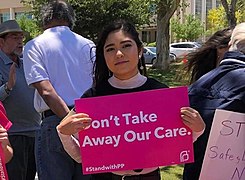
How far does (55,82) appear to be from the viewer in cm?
291

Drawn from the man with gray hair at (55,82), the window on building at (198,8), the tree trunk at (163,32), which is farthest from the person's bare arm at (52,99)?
the window on building at (198,8)

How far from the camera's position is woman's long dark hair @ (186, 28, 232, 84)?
261cm

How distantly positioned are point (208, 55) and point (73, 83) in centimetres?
89

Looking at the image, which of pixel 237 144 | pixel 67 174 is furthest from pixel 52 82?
pixel 237 144

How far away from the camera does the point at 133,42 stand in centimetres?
222

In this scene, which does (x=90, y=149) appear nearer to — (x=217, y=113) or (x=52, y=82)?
(x=217, y=113)

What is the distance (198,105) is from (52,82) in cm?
116

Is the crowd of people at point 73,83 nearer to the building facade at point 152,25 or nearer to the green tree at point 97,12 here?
the green tree at point 97,12

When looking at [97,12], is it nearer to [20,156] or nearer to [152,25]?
[20,156]

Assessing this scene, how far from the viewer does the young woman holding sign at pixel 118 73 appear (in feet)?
6.99

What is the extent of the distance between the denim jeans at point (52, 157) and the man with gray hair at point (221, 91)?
0.97 meters

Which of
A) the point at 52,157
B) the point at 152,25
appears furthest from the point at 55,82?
the point at 152,25

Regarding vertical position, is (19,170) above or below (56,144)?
below

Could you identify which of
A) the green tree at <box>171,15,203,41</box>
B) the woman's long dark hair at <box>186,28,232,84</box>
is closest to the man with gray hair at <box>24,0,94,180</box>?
the woman's long dark hair at <box>186,28,232,84</box>
